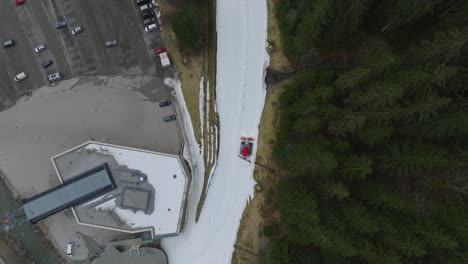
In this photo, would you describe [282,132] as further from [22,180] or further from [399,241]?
[22,180]

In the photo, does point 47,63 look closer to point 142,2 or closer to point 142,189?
point 142,2

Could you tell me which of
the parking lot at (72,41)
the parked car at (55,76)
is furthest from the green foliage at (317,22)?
the parked car at (55,76)

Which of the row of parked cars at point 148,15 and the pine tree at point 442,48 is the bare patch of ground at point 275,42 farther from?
the row of parked cars at point 148,15

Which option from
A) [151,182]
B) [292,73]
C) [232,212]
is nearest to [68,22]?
[151,182]

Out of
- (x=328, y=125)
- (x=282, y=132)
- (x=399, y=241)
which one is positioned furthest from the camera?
(x=282, y=132)

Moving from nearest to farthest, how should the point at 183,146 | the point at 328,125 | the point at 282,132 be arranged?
1. the point at 328,125
2. the point at 282,132
3. the point at 183,146

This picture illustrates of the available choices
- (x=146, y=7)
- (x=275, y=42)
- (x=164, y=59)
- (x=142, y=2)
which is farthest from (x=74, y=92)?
(x=275, y=42)

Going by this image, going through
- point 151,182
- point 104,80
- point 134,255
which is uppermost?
point 104,80
